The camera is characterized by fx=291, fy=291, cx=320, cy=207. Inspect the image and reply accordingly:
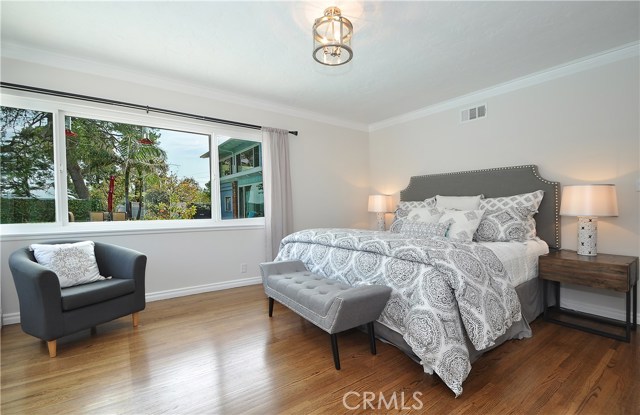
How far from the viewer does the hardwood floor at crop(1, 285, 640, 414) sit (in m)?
1.58

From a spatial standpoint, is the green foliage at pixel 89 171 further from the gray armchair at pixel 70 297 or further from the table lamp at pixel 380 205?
the table lamp at pixel 380 205

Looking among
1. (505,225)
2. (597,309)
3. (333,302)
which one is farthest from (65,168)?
(597,309)

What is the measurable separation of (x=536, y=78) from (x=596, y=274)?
214 centimetres

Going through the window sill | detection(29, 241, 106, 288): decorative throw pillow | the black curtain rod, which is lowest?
detection(29, 241, 106, 288): decorative throw pillow

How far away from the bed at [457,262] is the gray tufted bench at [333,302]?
0.47 feet

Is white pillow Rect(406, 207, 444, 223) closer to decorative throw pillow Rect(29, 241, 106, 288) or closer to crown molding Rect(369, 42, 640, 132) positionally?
crown molding Rect(369, 42, 640, 132)

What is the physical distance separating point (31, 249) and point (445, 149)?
467cm

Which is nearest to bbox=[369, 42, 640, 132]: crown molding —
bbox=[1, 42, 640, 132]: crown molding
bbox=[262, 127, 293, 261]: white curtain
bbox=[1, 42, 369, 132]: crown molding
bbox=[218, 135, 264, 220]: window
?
bbox=[1, 42, 640, 132]: crown molding

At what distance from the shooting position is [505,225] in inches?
115

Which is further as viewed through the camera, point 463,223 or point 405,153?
point 405,153

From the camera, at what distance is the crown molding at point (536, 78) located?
105 inches

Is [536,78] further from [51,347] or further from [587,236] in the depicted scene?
[51,347]

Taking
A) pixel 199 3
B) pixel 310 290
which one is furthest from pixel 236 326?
pixel 199 3

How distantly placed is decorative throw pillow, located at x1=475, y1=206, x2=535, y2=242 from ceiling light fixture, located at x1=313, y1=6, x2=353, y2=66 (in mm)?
2171
